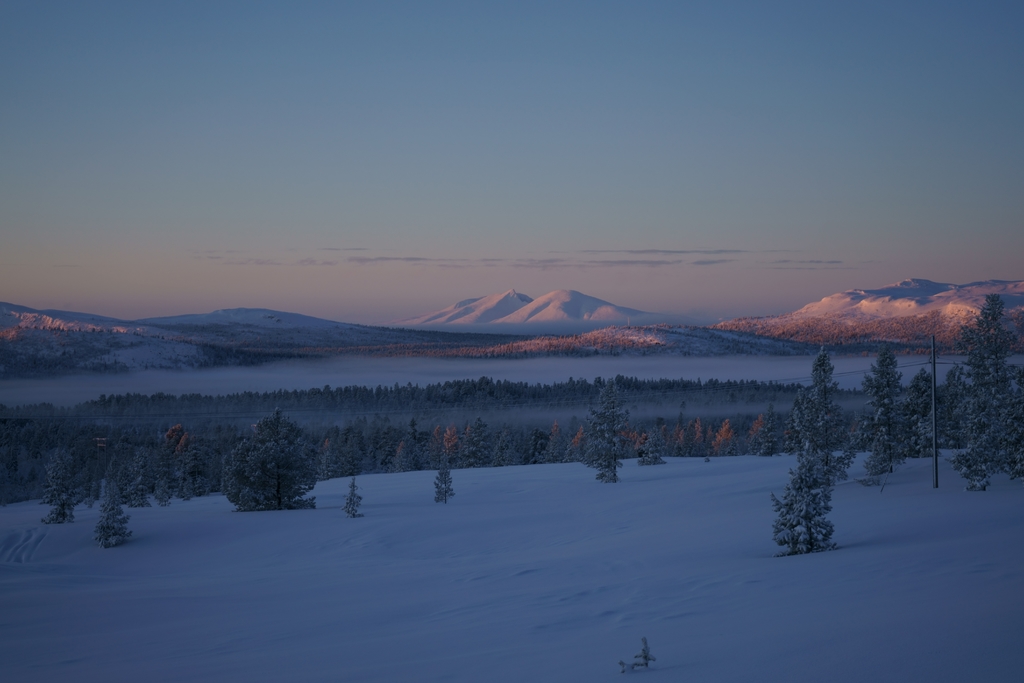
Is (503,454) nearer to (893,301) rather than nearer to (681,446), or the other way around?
(681,446)

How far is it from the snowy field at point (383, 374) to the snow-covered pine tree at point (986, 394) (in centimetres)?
7915

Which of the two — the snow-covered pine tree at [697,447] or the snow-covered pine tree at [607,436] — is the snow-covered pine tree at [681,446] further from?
the snow-covered pine tree at [607,436]

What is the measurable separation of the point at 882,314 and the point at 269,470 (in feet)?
363

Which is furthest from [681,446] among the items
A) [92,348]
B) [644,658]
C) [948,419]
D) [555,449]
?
[92,348]

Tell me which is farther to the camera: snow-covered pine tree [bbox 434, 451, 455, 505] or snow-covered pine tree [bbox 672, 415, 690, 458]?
snow-covered pine tree [bbox 672, 415, 690, 458]

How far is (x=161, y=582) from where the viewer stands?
19.1 meters

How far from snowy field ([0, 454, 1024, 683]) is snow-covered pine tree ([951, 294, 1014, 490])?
1324mm

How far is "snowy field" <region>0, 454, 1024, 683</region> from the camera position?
28.1ft

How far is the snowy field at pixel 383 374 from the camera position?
363 feet

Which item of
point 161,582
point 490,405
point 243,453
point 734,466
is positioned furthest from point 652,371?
point 161,582

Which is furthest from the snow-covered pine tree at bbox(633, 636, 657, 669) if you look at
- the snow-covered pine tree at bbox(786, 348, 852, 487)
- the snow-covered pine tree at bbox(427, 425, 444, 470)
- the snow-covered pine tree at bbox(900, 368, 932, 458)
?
the snow-covered pine tree at bbox(427, 425, 444, 470)

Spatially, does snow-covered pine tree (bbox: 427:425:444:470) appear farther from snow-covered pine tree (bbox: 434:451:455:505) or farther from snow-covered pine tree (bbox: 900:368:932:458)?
snow-covered pine tree (bbox: 900:368:932:458)

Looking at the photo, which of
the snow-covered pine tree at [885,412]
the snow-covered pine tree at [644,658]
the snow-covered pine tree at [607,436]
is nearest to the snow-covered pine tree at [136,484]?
the snow-covered pine tree at [607,436]

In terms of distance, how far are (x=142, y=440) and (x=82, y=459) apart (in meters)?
7.66
